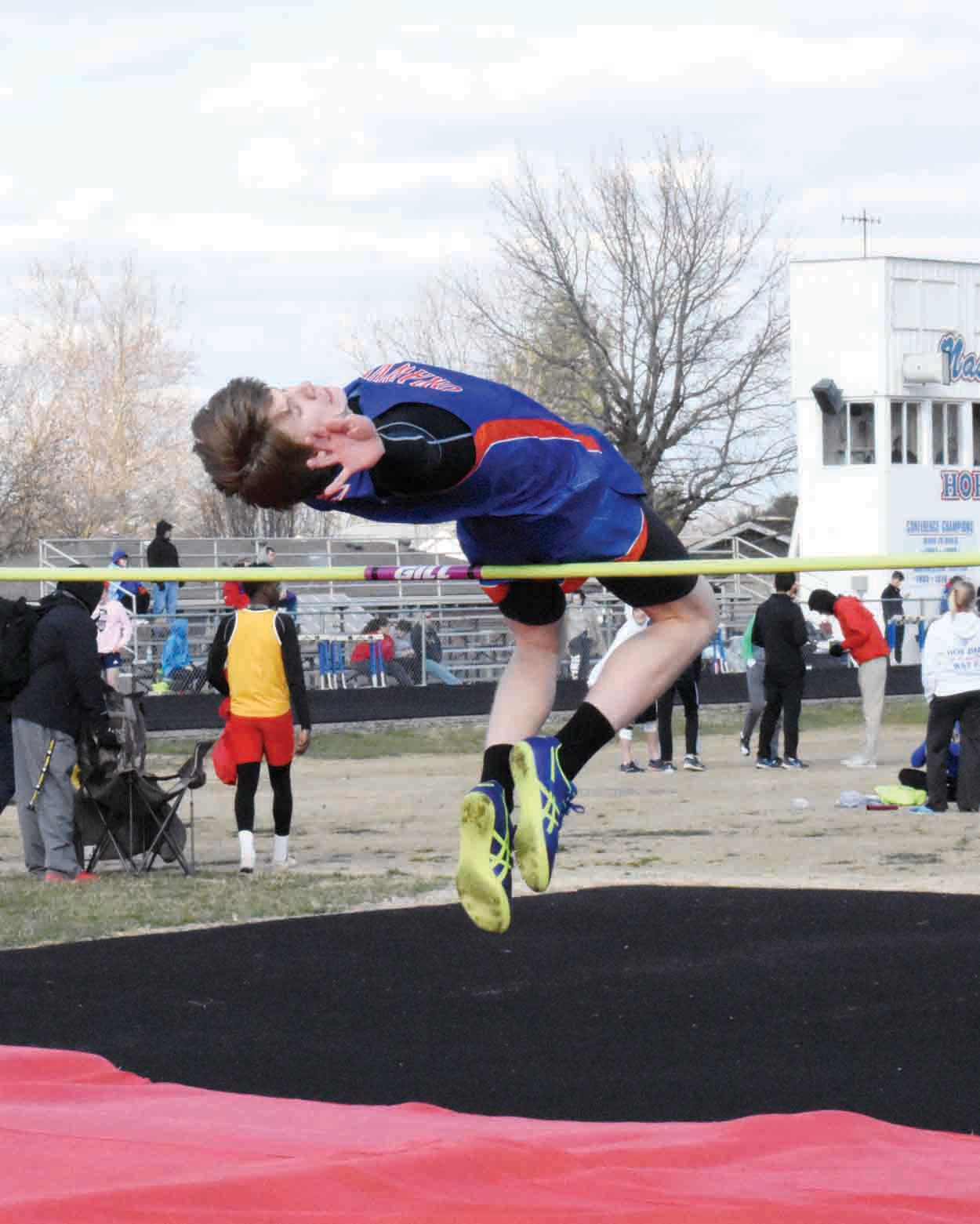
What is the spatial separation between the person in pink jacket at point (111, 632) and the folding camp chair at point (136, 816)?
22.4 feet

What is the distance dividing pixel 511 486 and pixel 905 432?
34.3 m

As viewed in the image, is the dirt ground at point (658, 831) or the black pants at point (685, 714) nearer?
the dirt ground at point (658, 831)

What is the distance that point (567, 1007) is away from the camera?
6711 millimetres

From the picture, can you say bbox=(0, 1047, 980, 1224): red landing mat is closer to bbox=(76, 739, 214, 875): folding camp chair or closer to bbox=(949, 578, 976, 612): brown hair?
bbox=(76, 739, 214, 875): folding camp chair

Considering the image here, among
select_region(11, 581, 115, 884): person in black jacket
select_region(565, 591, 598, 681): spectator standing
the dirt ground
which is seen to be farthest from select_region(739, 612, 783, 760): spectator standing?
select_region(11, 581, 115, 884): person in black jacket

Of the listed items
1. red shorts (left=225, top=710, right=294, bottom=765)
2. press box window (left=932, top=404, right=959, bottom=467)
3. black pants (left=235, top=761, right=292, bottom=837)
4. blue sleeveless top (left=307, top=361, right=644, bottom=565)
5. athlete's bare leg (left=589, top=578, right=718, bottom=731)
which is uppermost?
press box window (left=932, top=404, right=959, bottom=467)

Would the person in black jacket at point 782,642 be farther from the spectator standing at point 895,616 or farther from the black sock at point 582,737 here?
the black sock at point 582,737

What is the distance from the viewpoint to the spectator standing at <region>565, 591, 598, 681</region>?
23.5 metres

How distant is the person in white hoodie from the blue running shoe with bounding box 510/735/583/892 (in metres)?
8.34

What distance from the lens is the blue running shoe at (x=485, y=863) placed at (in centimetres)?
415

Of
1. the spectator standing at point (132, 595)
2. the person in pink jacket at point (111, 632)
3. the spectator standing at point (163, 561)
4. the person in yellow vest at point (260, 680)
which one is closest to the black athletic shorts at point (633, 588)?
the person in yellow vest at point (260, 680)

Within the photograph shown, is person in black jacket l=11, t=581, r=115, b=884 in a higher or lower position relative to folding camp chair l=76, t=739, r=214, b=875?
higher

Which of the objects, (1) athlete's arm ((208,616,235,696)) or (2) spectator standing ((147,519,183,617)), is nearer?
(1) athlete's arm ((208,616,235,696))

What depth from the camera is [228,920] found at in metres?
8.88
